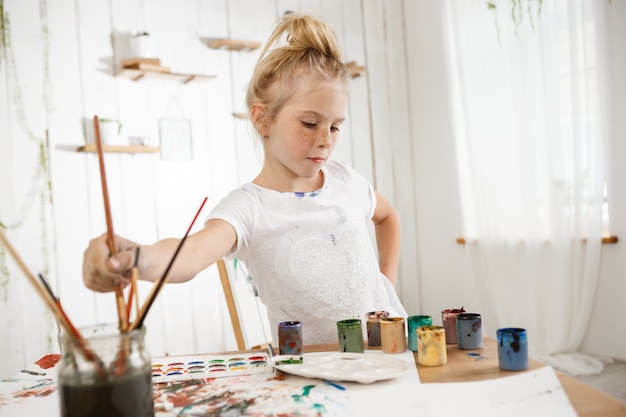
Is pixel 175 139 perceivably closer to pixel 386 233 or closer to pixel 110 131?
pixel 110 131

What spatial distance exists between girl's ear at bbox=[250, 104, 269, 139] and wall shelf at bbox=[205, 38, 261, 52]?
2016 mm

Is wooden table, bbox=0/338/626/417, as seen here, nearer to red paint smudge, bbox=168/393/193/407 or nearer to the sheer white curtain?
red paint smudge, bbox=168/393/193/407

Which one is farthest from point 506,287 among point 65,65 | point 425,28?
point 65,65

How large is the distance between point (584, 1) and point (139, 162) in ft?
8.00

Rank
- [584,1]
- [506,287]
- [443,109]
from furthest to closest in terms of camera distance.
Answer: [443,109]
[506,287]
[584,1]

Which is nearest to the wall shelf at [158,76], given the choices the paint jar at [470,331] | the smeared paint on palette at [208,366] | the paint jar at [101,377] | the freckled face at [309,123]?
the freckled face at [309,123]

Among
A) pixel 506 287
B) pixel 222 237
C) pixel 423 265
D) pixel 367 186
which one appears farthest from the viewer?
pixel 423 265

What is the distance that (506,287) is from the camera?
3.27 m

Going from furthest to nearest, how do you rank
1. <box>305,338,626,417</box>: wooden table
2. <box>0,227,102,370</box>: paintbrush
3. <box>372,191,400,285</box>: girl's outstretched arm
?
<box>372,191,400,285</box>: girl's outstretched arm → <box>305,338,626,417</box>: wooden table → <box>0,227,102,370</box>: paintbrush

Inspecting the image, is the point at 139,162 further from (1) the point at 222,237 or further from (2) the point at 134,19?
(1) the point at 222,237

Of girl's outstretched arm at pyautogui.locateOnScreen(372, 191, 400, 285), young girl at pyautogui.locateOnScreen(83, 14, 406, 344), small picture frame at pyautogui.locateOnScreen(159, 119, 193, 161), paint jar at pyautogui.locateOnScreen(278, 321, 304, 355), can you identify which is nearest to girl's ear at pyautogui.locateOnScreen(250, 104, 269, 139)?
young girl at pyautogui.locateOnScreen(83, 14, 406, 344)

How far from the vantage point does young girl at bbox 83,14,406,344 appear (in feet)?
4.39

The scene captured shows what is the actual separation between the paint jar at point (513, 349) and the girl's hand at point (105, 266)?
555 millimetres

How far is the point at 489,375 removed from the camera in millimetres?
856
